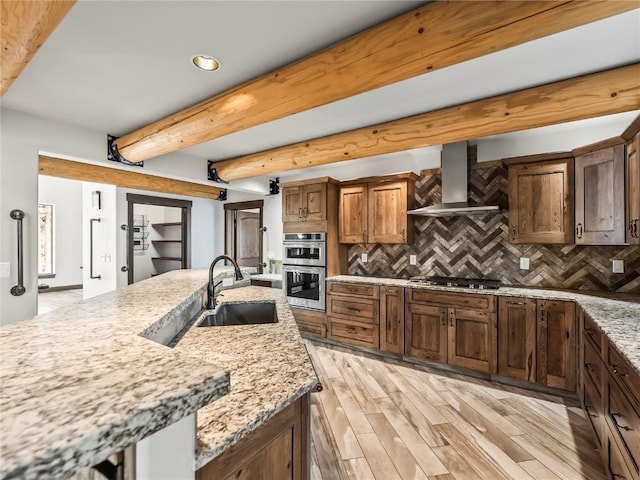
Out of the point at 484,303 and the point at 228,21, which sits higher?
the point at 228,21

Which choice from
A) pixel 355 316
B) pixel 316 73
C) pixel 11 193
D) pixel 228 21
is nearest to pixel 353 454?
pixel 355 316

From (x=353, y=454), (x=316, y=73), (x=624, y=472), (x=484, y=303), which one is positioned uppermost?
(x=316, y=73)

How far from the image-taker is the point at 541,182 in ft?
10.0

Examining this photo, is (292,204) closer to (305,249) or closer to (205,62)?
(305,249)

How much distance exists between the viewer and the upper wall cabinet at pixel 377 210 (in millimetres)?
3842

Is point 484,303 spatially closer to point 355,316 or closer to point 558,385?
point 558,385

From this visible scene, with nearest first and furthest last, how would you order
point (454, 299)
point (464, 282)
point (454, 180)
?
point (454, 299) < point (464, 282) < point (454, 180)

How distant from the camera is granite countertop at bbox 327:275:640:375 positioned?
1.50m

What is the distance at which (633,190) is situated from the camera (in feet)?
7.50

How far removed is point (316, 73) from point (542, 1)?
1.12 m

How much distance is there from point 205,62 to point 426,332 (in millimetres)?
3271

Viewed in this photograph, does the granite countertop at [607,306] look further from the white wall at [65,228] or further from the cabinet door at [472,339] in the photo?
the white wall at [65,228]

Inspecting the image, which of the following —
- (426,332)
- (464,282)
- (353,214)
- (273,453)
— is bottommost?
(426,332)

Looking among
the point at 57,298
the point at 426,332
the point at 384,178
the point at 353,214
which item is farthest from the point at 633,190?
the point at 57,298
